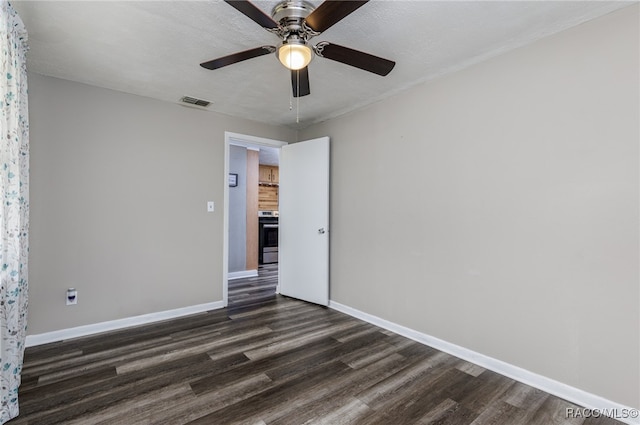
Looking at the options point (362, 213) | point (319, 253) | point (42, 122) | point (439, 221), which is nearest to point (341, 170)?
point (362, 213)

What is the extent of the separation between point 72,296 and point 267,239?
411 centimetres

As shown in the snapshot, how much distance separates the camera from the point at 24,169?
2.23 m

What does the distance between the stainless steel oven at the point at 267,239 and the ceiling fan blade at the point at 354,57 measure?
512 cm

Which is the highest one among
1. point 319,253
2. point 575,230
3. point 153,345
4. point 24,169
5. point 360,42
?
point 360,42

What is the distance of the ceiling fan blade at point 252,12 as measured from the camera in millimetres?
1398

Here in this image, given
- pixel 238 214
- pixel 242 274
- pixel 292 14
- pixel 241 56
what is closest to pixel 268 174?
pixel 238 214

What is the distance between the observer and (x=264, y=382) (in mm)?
2131

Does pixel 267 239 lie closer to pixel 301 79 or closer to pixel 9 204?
pixel 301 79

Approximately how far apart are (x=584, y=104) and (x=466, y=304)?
162cm

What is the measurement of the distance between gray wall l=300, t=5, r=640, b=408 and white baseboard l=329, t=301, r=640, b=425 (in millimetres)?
42

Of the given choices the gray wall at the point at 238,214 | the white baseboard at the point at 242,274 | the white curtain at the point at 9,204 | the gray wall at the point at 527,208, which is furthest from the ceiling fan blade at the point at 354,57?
the white baseboard at the point at 242,274

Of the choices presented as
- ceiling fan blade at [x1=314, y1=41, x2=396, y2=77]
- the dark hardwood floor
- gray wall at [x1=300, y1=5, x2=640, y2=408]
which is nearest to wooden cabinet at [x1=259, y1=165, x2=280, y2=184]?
gray wall at [x1=300, y1=5, x2=640, y2=408]

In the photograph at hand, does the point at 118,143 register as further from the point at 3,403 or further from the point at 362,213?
the point at 362,213

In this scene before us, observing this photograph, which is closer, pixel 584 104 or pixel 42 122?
pixel 584 104
